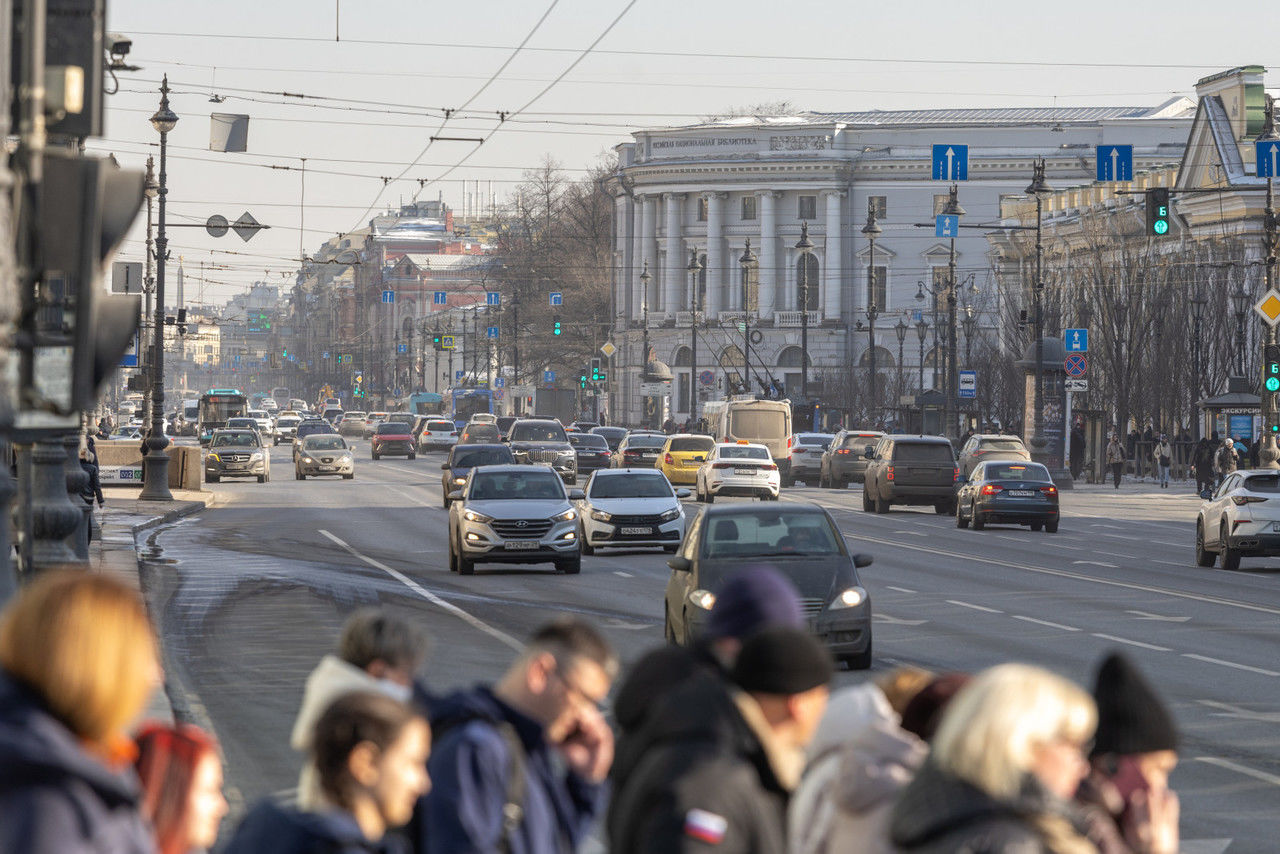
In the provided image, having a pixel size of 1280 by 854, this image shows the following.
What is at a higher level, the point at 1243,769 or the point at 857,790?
the point at 857,790

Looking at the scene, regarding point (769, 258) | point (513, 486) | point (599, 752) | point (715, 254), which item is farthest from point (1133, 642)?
point (715, 254)

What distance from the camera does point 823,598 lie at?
54.5 ft

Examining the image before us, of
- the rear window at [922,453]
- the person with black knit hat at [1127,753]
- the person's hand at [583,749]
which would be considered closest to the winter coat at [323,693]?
the person's hand at [583,749]

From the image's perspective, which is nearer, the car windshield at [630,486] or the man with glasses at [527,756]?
the man with glasses at [527,756]

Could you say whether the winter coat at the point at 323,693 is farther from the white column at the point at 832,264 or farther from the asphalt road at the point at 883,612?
the white column at the point at 832,264

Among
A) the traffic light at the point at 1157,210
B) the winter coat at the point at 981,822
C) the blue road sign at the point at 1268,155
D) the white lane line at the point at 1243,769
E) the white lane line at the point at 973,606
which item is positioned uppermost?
the blue road sign at the point at 1268,155

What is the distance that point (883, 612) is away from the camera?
21594 mm

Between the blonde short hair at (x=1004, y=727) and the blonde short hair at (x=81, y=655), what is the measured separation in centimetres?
165

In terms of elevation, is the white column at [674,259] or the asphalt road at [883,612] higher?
the white column at [674,259]

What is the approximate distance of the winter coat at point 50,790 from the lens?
368cm

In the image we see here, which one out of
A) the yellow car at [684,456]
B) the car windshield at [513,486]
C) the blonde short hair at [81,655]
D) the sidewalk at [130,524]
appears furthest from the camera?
the yellow car at [684,456]

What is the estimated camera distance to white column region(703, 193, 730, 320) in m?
124

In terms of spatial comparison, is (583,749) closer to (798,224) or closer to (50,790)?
(50,790)

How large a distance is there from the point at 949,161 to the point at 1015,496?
68.5 ft
